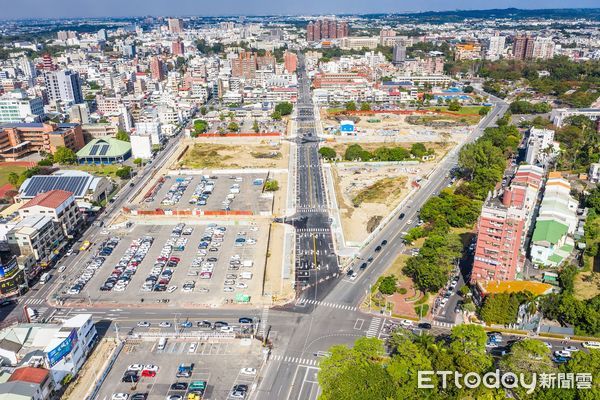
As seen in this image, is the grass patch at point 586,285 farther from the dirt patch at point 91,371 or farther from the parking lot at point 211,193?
the dirt patch at point 91,371

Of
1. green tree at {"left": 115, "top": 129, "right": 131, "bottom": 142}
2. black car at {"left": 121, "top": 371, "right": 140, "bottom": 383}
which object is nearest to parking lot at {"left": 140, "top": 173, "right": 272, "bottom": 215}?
green tree at {"left": 115, "top": 129, "right": 131, "bottom": 142}

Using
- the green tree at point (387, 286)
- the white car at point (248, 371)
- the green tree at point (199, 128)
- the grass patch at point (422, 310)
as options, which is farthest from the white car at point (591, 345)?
the green tree at point (199, 128)

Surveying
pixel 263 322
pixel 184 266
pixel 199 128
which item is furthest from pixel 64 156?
pixel 263 322

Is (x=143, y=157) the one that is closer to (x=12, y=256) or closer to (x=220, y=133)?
(x=220, y=133)

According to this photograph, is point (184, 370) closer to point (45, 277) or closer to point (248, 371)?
point (248, 371)

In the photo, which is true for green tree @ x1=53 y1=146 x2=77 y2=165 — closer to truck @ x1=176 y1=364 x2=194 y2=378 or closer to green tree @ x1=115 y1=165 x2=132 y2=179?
green tree @ x1=115 y1=165 x2=132 y2=179

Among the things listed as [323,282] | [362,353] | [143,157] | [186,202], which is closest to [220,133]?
[143,157]
